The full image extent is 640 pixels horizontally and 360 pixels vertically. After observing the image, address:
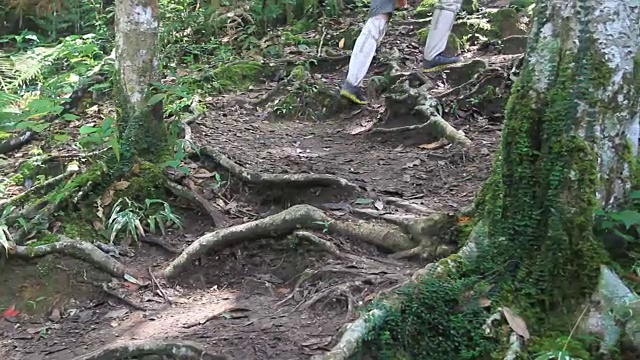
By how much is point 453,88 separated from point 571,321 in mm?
4430

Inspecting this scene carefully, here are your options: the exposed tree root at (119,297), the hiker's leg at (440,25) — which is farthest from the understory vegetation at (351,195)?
the hiker's leg at (440,25)

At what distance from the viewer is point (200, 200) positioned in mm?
5055

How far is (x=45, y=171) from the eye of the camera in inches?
232

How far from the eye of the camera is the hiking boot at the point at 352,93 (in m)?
7.13

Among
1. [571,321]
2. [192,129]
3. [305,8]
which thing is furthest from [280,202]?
[305,8]

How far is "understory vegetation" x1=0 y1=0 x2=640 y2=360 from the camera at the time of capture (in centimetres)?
306

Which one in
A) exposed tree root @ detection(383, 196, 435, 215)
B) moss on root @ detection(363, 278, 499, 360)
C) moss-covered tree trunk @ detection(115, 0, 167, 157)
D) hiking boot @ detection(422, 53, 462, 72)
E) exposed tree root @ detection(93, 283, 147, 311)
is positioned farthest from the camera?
hiking boot @ detection(422, 53, 462, 72)

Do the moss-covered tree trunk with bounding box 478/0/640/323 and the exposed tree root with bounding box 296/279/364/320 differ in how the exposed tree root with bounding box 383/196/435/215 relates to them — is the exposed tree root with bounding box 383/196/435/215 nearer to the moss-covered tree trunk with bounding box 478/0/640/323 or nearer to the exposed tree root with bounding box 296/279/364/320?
the exposed tree root with bounding box 296/279/364/320

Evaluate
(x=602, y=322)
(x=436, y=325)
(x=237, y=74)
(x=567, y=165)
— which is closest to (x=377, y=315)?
(x=436, y=325)

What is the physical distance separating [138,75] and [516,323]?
139 inches

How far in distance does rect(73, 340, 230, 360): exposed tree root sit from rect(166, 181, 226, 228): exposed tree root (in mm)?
1532

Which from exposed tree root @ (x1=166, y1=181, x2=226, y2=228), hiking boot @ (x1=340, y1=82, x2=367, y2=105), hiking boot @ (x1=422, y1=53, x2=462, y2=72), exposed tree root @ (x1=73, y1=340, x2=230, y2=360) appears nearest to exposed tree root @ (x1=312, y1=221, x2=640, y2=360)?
exposed tree root @ (x1=73, y1=340, x2=230, y2=360)

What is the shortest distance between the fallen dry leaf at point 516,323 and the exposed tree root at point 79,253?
99.0 inches

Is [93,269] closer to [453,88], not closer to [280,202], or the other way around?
[280,202]
